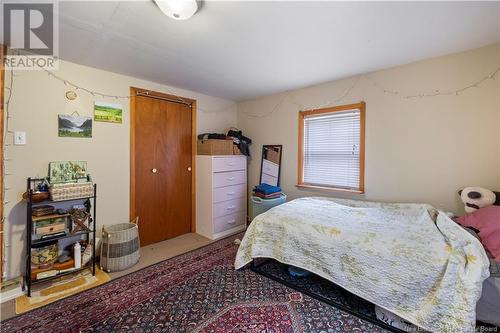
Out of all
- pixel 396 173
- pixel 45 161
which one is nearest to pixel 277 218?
pixel 396 173

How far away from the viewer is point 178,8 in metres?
1.41

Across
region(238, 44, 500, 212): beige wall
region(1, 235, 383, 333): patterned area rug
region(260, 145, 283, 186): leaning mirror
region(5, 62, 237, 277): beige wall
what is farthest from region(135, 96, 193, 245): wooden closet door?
region(238, 44, 500, 212): beige wall

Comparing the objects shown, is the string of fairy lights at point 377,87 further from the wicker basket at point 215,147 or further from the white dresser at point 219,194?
the white dresser at point 219,194

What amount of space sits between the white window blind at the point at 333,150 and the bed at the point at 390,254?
0.64 meters

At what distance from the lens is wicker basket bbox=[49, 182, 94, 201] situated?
6.57 feet

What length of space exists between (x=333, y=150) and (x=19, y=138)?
3397 mm

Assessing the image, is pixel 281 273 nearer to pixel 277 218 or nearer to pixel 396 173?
pixel 277 218

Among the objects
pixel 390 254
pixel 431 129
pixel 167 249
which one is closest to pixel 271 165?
pixel 167 249

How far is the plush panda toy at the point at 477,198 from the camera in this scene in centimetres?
186

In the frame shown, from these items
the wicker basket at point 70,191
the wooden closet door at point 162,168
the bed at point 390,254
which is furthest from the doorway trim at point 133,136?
the bed at point 390,254

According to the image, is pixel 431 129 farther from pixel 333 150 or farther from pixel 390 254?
pixel 390 254

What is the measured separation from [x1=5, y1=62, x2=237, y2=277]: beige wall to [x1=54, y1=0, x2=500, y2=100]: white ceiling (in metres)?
0.22

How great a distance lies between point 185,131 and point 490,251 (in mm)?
3388

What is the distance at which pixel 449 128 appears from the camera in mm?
2156
